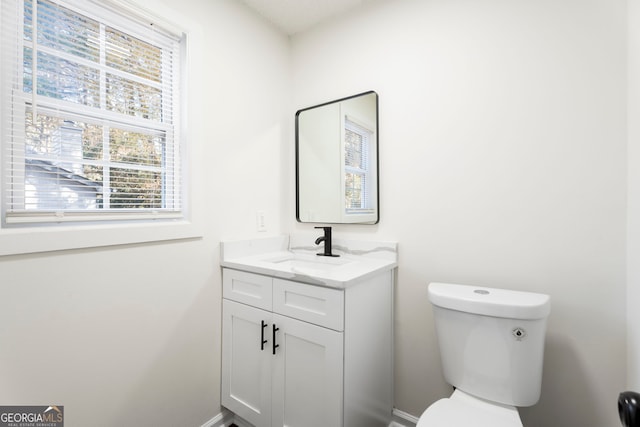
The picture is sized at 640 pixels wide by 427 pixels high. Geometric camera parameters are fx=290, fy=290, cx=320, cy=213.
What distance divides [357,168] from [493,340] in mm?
1087

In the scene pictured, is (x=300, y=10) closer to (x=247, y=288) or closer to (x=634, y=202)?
(x=247, y=288)

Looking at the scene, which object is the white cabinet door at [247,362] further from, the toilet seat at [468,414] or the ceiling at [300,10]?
the ceiling at [300,10]

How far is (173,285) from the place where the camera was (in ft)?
4.68

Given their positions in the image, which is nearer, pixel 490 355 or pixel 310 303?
pixel 490 355

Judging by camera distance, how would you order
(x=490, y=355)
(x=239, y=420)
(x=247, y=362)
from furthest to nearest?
(x=239, y=420)
(x=247, y=362)
(x=490, y=355)

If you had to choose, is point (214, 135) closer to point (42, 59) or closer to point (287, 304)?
point (42, 59)

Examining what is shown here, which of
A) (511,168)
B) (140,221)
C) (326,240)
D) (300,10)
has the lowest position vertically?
(326,240)

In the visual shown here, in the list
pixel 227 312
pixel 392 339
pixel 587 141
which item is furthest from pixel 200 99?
pixel 587 141

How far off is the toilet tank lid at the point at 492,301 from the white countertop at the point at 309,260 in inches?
12.6

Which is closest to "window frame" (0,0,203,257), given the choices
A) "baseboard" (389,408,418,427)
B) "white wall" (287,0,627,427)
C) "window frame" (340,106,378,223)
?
"window frame" (340,106,378,223)

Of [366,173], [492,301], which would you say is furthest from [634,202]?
[366,173]

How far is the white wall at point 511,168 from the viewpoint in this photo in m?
1.15

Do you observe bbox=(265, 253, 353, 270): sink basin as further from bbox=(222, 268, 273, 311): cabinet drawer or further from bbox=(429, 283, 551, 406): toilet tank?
bbox=(429, 283, 551, 406): toilet tank

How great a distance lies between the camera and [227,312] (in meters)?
1.62
